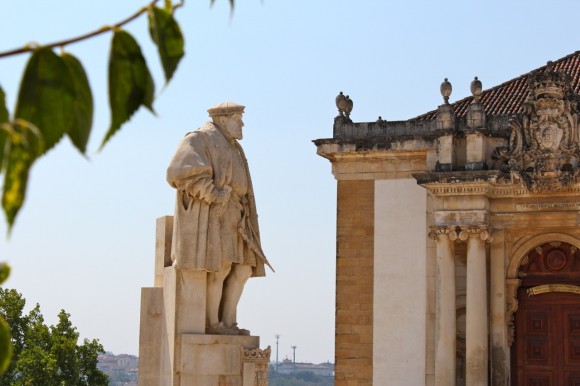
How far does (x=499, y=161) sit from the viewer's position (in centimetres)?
2359

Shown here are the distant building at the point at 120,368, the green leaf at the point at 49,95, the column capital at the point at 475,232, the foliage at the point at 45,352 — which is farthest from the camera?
the distant building at the point at 120,368

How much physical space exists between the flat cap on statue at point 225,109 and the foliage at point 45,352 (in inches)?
1034

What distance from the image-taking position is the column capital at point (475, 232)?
22906 millimetres

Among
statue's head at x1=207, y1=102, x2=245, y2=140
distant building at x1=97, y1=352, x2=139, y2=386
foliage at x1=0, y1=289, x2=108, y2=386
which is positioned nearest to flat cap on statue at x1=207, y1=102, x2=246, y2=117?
statue's head at x1=207, y1=102, x2=245, y2=140

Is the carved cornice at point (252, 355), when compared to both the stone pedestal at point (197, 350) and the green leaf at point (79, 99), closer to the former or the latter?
the stone pedestal at point (197, 350)

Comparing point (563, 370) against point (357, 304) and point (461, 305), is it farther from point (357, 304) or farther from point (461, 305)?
point (357, 304)

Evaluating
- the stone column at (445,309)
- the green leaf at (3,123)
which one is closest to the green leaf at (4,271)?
the green leaf at (3,123)

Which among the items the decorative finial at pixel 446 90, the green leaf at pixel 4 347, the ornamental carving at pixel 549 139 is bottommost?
the green leaf at pixel 4 347

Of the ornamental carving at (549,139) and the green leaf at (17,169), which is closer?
the green leaf at (17,169)

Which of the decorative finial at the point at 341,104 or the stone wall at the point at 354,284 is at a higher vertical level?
the decorative finial at the point at 341,104

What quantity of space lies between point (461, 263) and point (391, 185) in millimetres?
2239

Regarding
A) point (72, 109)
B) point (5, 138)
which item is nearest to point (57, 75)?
point (72, 109)

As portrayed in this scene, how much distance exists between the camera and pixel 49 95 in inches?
64.4

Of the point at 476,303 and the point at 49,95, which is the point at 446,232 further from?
the point at 49,95
